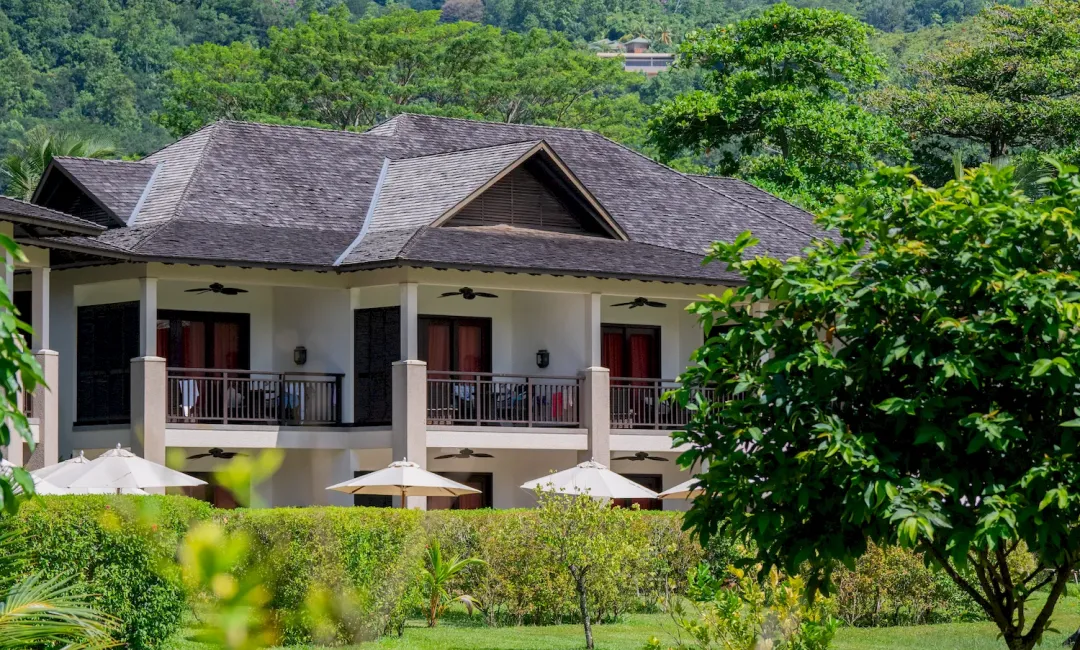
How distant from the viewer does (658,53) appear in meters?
131

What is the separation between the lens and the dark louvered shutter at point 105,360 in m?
27.9

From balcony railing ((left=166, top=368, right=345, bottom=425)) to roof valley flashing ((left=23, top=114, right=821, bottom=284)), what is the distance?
6.89 feet

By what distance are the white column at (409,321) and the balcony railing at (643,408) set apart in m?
4.18

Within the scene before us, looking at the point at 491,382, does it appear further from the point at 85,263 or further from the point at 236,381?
the point at 85,263

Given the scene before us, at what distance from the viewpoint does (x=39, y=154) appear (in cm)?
4750

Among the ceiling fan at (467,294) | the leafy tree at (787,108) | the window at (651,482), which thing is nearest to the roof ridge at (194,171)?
the ceiling fan at (467,294)

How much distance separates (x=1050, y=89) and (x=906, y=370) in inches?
1500

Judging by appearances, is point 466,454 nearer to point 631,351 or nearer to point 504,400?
point 504,400

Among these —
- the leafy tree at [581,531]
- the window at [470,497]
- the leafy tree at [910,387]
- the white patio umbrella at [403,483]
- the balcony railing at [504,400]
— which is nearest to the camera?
the leafy tree at [910,387]

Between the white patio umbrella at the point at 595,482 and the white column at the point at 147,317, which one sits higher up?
the white column at the point at 147,317

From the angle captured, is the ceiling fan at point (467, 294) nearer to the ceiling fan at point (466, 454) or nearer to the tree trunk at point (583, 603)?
the ceiling fan at point (466, 454)

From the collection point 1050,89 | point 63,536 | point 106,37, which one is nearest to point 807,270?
point 63,536

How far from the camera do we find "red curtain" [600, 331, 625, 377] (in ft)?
106

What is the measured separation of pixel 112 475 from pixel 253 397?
24.4 feet
